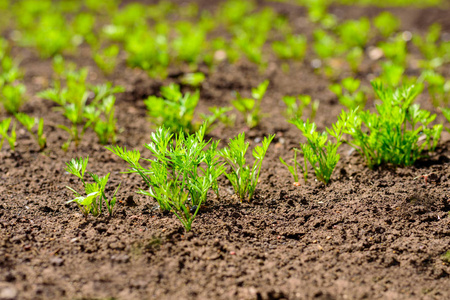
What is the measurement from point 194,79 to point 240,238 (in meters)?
1.96

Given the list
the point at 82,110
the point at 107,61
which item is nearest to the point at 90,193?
the point at 82,110

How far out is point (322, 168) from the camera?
243 cm

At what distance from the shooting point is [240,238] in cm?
208

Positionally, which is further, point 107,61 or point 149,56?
point 107,61

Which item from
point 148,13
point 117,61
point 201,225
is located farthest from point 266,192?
point 148,13

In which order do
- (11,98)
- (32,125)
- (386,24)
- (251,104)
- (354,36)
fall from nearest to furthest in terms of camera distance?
(32,125), (251,104), (11,98), (354,36), (386,24)

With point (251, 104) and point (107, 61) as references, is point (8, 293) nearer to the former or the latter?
point (251, 104)

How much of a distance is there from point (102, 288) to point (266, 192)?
42.8 inches

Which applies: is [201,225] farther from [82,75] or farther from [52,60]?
[52,60]

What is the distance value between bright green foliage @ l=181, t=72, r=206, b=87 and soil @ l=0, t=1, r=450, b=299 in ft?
3.60

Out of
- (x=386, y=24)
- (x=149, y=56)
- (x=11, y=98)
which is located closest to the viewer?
(x=11, y=98)

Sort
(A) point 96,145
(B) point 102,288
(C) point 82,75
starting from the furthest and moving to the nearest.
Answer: (C) point 82,75 < (A) point 96,145 < (B) point 102,288

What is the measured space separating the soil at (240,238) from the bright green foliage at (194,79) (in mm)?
1098

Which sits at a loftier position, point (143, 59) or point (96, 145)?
point (143, 59)
